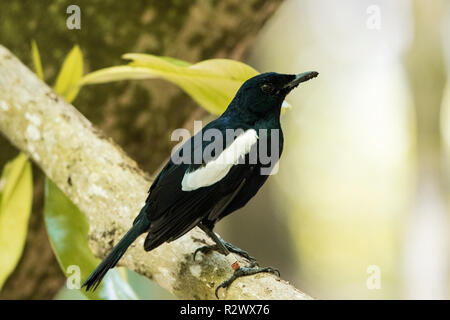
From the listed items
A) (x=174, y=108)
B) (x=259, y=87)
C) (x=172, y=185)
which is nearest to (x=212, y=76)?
(x=259, y=87)

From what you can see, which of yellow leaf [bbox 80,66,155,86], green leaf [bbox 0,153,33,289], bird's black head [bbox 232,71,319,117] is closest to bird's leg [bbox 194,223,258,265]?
bird's black head [bbox 232,71,319,117]

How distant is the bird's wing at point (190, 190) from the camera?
0.76 meters

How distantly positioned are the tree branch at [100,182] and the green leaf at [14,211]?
0.10 metres

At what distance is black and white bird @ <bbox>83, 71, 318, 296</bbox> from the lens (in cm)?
77

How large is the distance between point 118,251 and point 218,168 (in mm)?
197

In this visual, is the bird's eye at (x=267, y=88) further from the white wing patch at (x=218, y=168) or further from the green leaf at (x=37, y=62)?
the green leaf at (x=37, y=62)

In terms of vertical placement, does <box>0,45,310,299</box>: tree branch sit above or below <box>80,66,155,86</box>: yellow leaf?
below

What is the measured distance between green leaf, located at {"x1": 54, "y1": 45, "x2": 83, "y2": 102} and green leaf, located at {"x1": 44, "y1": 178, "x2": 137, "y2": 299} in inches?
8.2

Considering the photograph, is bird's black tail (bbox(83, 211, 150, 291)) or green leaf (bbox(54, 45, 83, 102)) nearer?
bird's black tail (bbox(83, 211, 150, 291))

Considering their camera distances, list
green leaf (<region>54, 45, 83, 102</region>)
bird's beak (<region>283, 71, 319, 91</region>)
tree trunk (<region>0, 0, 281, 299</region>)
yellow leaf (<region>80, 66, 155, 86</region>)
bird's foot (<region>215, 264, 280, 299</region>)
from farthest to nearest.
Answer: tree trunk (<region>0, 0, 281, 299</region>) < green leaf (<region>54, 45, 83, 102</region>) < yellow leaf (<region>80, 66, 155, 86</region>) < bird's beak (<region>283, 71, 319, 91</region>) < bird's foot (<region>215, 264, 280, 299</region>)

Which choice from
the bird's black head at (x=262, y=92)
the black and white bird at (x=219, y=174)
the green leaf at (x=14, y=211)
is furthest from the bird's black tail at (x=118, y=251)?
the green leaf at (x=14, y=211)

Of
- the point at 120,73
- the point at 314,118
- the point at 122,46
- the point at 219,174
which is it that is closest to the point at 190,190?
the point at 219,174

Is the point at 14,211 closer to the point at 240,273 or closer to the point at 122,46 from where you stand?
the point at 122,46

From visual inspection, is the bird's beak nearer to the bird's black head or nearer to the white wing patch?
the bird's black head
